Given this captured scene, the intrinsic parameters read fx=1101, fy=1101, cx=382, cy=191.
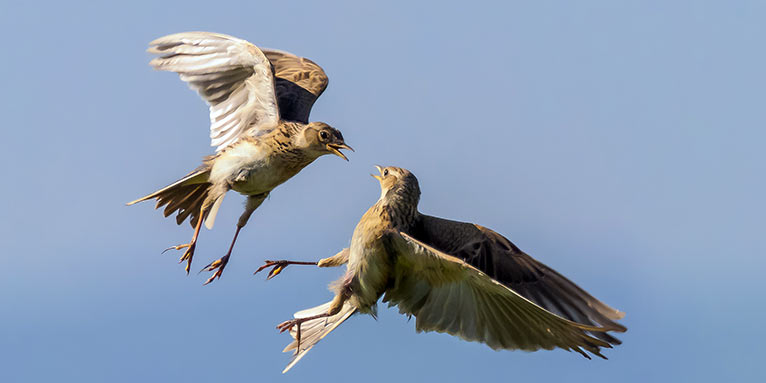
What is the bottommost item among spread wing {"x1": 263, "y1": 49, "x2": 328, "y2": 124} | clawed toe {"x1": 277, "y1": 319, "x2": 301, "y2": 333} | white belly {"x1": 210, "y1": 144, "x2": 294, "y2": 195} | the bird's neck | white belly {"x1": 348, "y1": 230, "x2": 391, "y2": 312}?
clawed toe {"x1": 277, "y1": 319, "x2": 301, "y2": 333}

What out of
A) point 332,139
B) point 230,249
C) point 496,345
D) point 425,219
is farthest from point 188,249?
point 496,345

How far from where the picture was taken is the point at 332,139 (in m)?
10.5

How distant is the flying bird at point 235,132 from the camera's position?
34.6 feet

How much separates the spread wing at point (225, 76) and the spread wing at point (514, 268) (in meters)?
2.53

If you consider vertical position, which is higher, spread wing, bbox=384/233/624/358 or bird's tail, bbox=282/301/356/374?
spread wing, bbox=384/233/624/358

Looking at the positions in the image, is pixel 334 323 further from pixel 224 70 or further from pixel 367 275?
pixel 224 70

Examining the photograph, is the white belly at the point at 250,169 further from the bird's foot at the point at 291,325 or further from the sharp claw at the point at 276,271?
the bird's foot at the point at 291,325

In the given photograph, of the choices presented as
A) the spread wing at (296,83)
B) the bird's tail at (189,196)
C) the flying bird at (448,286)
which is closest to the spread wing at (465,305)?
the flying bird at (448,286)

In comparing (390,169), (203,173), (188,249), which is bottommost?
(188,249)

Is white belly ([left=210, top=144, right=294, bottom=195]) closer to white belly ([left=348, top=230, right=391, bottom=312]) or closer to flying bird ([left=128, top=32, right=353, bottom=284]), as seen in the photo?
flying bird ([left=128, top=32, right=353, bottom=284])

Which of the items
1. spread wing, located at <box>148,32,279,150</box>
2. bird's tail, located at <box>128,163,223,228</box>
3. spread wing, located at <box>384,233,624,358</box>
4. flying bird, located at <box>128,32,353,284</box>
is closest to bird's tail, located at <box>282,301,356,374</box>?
spread wing, located at <box>384,233,624,358</box>

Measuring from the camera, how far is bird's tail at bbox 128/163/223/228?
11031 millimetres

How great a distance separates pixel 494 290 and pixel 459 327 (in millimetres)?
669

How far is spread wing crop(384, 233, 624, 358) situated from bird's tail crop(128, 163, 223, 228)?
2597mm
